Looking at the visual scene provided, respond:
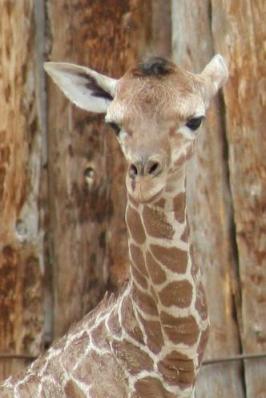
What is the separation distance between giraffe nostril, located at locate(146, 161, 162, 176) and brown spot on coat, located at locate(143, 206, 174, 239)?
310 millimetres

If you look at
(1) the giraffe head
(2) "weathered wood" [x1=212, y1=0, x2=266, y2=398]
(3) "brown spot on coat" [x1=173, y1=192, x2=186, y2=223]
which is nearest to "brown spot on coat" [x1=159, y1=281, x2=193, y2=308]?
(3) "brown spot on coat" [x1=173, y1=192, x2=186, y2=223]

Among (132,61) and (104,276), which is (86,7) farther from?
(104,276)

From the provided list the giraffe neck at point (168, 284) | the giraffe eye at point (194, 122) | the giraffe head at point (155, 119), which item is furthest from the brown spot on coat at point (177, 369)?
the giraffe eye at point (194, 122)

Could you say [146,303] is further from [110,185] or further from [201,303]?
[110,185]

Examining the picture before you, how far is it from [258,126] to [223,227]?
450 millimetres

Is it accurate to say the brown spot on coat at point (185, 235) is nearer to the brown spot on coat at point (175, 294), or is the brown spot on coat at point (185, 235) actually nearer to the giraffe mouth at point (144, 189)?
the brown spot on coat at point (175, 294)

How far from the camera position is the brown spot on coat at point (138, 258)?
16.0ft

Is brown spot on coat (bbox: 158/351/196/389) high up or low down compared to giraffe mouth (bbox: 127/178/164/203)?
down

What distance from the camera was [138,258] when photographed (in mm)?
4891

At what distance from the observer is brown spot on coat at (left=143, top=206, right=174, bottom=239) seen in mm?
4711

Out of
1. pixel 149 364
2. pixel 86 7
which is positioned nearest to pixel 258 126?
pixel 86 7

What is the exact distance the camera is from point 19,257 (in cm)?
595

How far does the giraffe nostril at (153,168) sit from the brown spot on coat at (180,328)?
645 mm

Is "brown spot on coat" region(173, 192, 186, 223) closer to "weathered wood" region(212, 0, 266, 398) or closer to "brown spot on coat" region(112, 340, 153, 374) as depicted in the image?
"brown spot on coat" region(112, 340, 153, 374)
